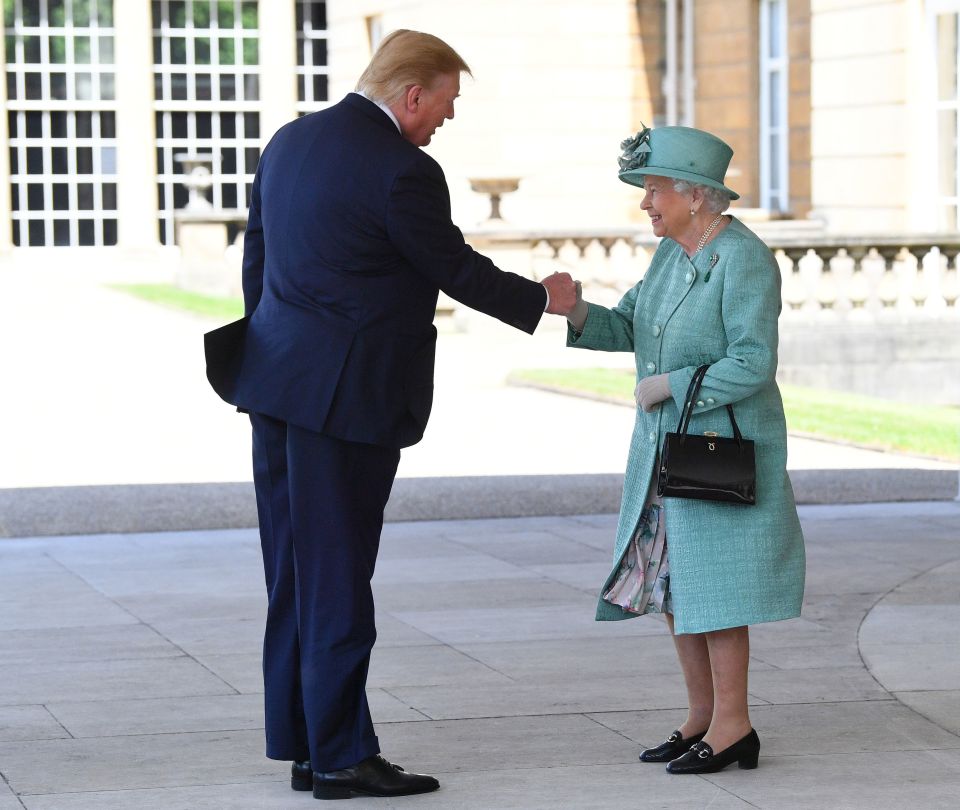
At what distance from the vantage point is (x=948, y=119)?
18.8m

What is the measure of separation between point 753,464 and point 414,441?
0.85m

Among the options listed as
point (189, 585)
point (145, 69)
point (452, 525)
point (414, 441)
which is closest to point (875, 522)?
point (452, 525)

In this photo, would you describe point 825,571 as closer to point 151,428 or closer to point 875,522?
point 875,522

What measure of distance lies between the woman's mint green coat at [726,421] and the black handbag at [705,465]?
5 centimetres

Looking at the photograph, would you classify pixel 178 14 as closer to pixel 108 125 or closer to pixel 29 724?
pixel 108 125

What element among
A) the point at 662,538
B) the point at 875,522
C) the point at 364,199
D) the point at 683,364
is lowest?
the point at 875,522

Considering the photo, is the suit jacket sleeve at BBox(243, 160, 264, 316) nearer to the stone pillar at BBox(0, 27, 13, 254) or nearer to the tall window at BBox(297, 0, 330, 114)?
the stone pillar at BBox(0, 27, 13, 254)

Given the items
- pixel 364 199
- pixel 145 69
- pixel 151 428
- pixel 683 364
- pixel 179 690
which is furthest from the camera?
pixel 145 69

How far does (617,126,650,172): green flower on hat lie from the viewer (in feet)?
15.6

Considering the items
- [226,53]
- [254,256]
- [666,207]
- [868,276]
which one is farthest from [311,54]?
[666,207]

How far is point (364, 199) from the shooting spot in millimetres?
4426

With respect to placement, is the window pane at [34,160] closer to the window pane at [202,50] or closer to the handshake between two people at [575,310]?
the window pane at [202,50]

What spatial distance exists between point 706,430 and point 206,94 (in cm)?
3279

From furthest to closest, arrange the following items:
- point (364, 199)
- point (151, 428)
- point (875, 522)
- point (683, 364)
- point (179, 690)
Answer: point (151, 428)
point (875, 522)
point (179, 690)
point (683, 364)
point (364, 199)
